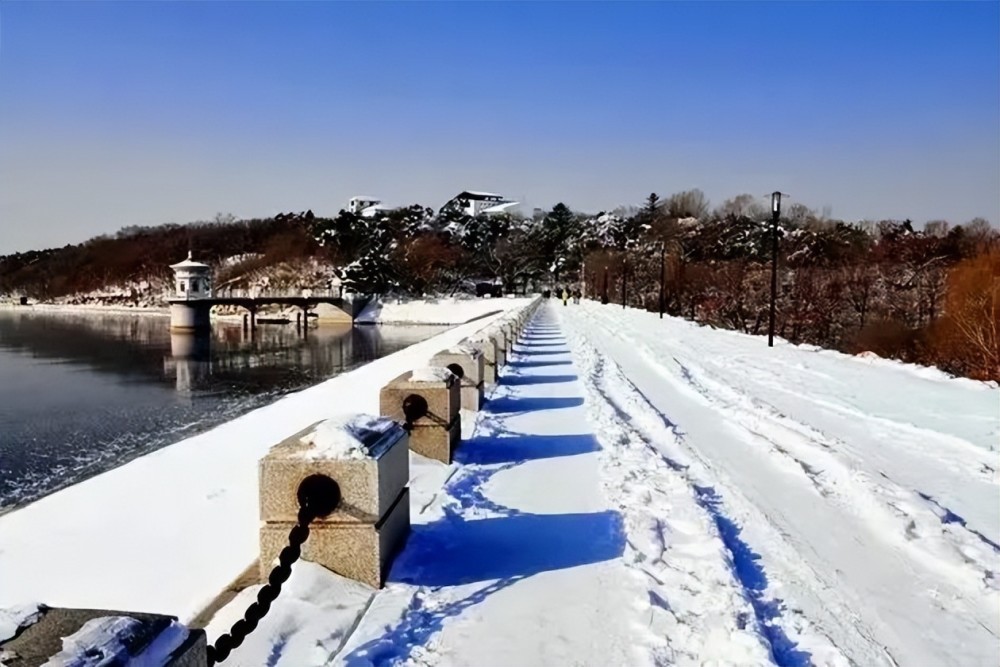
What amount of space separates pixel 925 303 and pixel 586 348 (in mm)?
23627

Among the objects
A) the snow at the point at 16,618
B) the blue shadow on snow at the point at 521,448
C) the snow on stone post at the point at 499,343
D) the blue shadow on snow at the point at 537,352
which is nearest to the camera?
the snow at the point at 16,618

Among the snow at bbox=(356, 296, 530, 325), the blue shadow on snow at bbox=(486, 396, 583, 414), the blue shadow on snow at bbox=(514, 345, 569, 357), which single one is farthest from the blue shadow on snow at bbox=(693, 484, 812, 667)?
the snow at bbox=(356, 296, 530, 325)

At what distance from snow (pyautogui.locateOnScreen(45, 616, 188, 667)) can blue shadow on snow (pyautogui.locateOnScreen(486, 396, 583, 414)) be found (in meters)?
7.54

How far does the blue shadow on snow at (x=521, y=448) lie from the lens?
7.19 metres

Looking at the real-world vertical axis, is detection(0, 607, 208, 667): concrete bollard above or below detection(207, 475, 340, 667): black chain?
above

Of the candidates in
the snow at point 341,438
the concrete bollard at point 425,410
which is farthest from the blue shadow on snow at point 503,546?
the concrete bollard at point 425,410

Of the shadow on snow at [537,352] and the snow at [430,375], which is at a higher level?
the snow at [430,375]

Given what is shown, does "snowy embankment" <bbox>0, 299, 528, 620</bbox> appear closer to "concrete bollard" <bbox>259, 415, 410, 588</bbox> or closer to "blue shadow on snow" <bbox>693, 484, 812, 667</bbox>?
"concrete bollard" <bbox>259, 415, 410, 588</bbox>

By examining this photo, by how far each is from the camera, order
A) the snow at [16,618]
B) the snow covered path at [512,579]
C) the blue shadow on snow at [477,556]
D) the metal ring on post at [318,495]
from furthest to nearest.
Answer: the metal ring on post at [318,495] → the blue shadow on snow at [477,556] → the snow covered path at [512,579] → the snow at [16,618]

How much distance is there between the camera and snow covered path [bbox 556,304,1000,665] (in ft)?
12.6

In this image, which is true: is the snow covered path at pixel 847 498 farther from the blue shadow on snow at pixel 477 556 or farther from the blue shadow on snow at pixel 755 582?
the blue shadow on snow at pixel 477 556

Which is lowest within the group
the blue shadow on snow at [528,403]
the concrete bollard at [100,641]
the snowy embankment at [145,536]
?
the snowy embankment at [145,536]

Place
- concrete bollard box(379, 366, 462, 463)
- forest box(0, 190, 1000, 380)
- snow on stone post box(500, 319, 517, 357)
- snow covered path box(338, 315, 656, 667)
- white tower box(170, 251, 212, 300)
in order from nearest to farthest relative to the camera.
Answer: snow covered path box(338, 315, 656, 667)
concrete bollard box(379, 366, 462, 463)
snow on stone post box(500, 319, 517, 357)
forest box(0, 190, 1000, 380)
white tower box(170, 251, 212, 300)

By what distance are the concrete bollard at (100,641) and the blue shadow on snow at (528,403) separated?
748cm
